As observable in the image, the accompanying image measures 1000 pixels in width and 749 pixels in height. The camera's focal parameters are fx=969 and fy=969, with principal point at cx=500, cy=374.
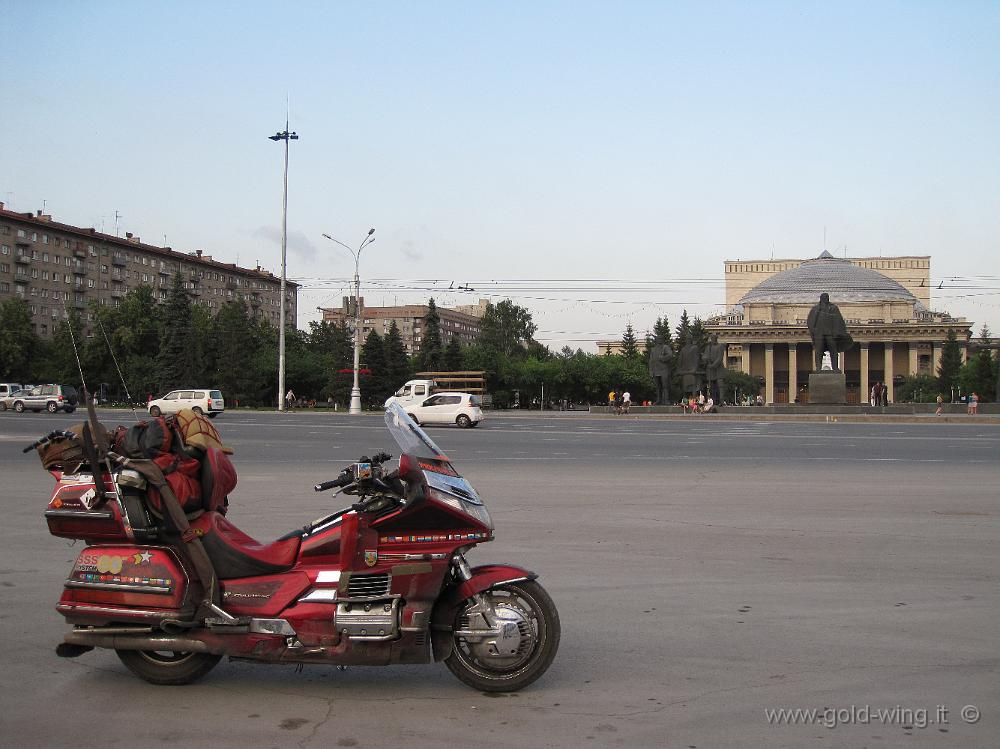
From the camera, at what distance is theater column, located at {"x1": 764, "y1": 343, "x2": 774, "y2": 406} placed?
122125 mm

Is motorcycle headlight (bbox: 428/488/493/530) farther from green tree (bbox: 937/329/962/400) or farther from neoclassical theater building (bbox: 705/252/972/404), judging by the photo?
neoclassical theater building (bbox: 705/252/972/404)

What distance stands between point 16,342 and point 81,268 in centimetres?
2331

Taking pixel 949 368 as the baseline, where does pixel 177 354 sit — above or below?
below

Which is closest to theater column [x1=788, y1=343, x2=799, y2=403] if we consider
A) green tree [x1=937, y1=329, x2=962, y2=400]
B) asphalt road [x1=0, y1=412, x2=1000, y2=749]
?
green tree [x1=937, y1=329, x2=962, y2=400]

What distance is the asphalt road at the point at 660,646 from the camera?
445cm

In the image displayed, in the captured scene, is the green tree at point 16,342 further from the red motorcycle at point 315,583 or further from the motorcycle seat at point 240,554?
the motorcycle seat at point 240,554

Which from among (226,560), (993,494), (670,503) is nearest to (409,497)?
(226,560)

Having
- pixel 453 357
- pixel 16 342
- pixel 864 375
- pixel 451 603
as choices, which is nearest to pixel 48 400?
pixel 16 342

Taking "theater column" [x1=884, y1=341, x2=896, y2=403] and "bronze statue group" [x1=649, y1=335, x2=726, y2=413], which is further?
"theater column" [x1=884, y1=341, x2=896, y2=403]

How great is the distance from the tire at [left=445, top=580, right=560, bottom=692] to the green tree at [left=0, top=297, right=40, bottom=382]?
302 feet

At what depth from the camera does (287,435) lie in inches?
1213

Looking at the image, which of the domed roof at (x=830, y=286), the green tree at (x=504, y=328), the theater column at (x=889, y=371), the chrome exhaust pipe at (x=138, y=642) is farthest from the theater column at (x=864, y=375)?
the chrome exhaust pipe at (x=138, y=642)

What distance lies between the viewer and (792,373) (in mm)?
123125

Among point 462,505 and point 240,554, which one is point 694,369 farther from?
point 240,554
